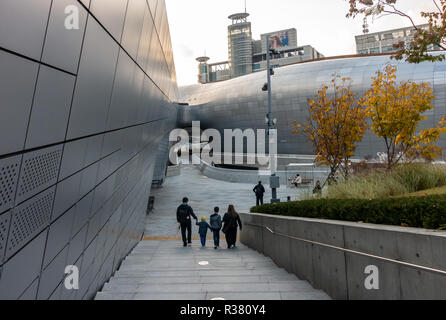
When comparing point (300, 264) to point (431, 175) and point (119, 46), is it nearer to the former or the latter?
point (431, 175)

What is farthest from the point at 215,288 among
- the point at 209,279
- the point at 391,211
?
the point at 391,211

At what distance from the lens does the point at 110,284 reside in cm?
A: 674

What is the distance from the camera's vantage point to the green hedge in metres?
4.06

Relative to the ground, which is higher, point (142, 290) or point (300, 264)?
point (300, 264)

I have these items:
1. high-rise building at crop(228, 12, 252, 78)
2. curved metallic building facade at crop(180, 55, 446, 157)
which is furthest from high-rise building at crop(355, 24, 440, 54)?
curved metallic building facade at crop(180, 55, 446, 157)

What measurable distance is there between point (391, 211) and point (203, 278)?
3.90 meters

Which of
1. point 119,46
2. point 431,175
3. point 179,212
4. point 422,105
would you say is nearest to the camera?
point 119,46

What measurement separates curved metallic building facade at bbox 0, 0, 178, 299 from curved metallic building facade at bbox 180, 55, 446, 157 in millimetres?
29684

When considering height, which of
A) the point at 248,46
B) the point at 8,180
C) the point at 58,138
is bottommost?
the point at 8,180

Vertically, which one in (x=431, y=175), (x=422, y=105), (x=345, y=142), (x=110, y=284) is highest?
(x=422, y=105)

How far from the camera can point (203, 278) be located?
684 centimetres

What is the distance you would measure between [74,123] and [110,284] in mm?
4002

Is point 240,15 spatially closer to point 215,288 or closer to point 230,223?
point 230,223

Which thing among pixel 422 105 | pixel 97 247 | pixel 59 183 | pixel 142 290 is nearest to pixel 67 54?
pixel 59 183
